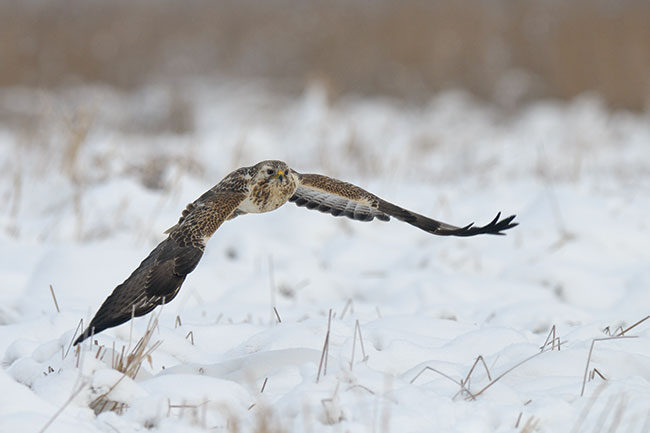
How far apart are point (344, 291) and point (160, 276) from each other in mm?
2944

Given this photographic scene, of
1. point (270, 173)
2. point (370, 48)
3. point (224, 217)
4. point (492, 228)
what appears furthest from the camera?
point (370, 48)

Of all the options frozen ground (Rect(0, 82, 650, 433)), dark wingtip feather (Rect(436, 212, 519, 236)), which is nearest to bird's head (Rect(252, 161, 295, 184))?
frozen ground (Rect(0, 82, 650, 433))

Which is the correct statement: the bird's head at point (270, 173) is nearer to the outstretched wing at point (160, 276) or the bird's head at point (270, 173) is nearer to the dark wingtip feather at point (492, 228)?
the outstretched wing at point (160, 276)

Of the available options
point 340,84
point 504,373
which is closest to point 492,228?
point 504,373

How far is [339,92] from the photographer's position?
15617 millimetres

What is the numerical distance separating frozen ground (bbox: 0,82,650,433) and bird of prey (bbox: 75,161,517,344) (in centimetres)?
23

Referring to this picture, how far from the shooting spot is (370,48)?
672 inches

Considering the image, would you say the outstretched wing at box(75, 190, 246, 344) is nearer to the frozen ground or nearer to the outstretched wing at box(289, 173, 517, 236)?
the frozen ground

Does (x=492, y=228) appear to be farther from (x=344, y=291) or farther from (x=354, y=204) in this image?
(x=344, y=291)

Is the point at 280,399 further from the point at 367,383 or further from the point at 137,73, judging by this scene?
the point at 137,73

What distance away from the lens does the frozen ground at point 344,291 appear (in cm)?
252

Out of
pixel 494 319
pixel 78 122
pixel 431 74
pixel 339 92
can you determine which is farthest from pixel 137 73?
pixel 494 319

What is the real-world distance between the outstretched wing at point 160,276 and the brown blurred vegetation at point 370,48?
436 inches

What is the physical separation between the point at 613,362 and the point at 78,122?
593 centimetres
